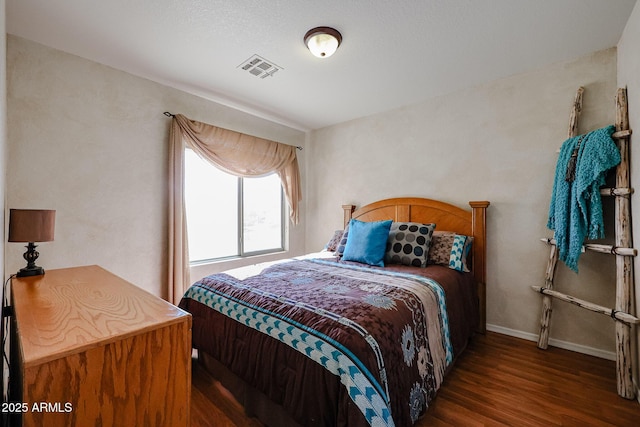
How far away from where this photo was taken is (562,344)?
88.4 inches

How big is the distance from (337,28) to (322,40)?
0.41ft

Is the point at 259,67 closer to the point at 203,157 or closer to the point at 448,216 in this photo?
the point at 203,157

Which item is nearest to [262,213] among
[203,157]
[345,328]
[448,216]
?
[203,157]

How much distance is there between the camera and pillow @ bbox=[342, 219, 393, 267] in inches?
97.1

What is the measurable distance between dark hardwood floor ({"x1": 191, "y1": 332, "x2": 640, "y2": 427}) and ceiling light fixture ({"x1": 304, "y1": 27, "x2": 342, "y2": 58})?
93.9 inches

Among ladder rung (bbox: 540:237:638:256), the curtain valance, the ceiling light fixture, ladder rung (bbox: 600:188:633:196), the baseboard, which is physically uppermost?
the ceiling light fixture

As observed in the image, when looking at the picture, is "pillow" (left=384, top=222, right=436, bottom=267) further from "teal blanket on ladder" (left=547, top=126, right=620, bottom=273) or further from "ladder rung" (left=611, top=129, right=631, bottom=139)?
"ladder rung" (left=611, top=129, right=631, bottom=139)

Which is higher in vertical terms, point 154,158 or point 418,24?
point 418,24

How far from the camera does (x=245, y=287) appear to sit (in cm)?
175

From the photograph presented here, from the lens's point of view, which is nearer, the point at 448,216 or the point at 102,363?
the point at 102,363

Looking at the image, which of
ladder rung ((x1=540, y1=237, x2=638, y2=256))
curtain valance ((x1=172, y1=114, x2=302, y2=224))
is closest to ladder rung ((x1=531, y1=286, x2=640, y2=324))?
ladder rung ((x1=540, y1=237, x2=638, y2=256))

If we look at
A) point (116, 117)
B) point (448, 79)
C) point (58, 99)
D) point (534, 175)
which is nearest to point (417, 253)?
point (534, 175)

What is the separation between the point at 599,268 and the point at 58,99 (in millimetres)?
4340

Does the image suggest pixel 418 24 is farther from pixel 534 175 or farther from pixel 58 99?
pixel 58 99
